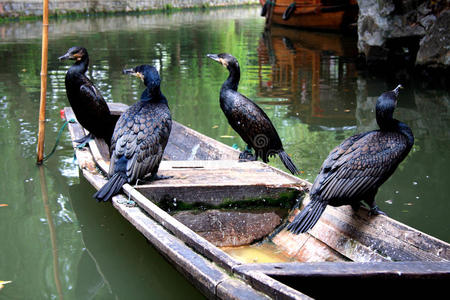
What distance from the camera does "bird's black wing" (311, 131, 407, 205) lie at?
3.62 metres

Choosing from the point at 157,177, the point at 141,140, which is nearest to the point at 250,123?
the point at 157,177

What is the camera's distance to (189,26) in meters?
26.6

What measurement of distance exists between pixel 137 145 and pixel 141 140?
52mm

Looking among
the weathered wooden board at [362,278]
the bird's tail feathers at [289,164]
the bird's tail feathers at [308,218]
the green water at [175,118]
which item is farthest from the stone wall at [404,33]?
the weathered wooden board at [362,278]

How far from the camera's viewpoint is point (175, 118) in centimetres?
904

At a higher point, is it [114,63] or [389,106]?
[389,106]

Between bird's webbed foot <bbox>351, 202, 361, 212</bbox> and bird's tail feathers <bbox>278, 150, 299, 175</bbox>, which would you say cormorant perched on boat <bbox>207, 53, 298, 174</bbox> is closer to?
bird's tail feathers <bbox>278, 150, 299, 175</bbox>

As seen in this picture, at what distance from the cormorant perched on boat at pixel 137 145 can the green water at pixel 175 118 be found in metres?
0.59

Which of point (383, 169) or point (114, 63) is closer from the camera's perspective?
point (383, 169)

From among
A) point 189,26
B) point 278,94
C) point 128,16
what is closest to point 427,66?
point 278,94

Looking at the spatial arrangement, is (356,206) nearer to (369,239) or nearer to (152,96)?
(369,239)

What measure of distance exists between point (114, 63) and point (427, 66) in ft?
25.0

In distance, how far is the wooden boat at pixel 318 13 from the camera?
2250 cm

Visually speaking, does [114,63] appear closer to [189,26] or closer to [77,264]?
[77,264]
